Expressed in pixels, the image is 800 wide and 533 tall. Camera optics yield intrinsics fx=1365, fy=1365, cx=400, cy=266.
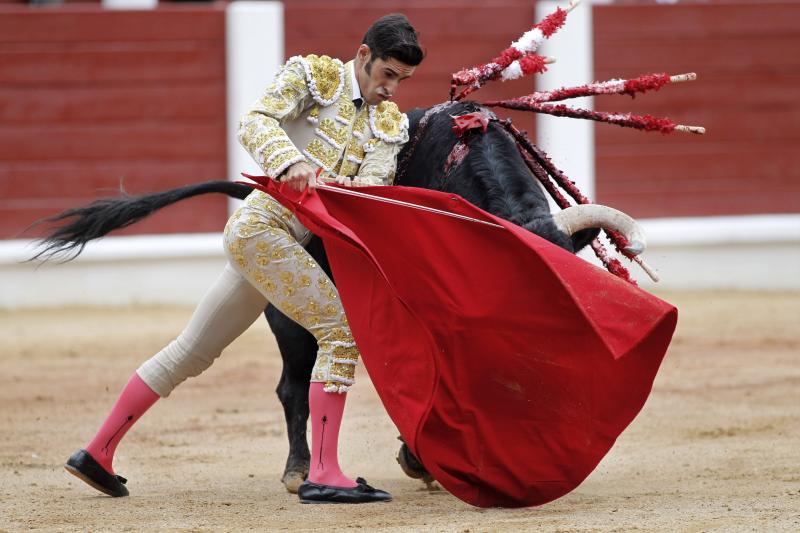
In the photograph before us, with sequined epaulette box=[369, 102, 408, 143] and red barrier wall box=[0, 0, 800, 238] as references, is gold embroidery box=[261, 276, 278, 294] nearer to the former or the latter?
sequined epaulette box=[369, 102, 408, 143]

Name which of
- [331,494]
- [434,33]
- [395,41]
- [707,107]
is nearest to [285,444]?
[331,494]

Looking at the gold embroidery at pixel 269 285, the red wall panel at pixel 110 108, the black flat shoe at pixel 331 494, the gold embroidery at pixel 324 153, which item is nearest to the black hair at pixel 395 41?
the gold embroidery at pixel 324 153

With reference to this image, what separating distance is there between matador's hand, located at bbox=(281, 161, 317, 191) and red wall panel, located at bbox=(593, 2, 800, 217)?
16.1ft

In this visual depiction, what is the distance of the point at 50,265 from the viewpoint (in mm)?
6953

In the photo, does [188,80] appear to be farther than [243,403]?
Yes

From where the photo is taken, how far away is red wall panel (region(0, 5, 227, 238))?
7137 millimetres

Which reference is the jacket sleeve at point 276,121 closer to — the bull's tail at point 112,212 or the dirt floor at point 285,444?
the bull's tail at point 112,212

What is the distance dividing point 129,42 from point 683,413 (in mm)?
3979

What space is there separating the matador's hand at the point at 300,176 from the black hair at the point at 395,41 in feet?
0.94

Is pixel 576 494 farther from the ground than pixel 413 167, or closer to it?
closer to it

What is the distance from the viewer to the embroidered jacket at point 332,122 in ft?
9.69

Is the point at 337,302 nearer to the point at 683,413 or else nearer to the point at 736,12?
the point at 683,413

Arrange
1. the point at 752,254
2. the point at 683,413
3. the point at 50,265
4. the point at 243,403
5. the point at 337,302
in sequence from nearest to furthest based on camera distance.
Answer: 1. the point at 337,302
2. the point at 683,413
3. the point at 243,403
4. the point at 50,265
5. the point at 752,254

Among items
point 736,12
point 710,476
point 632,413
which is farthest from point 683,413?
point 736,12
